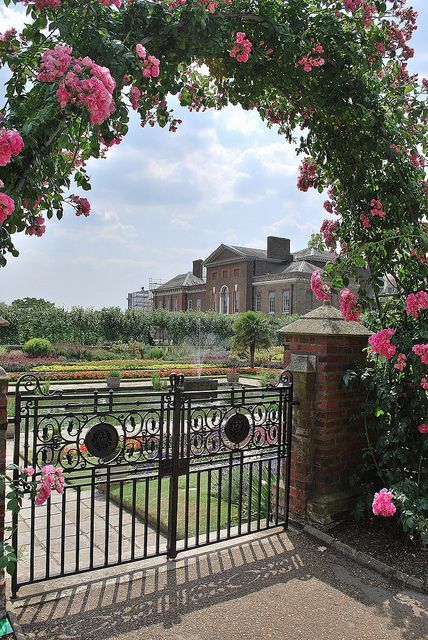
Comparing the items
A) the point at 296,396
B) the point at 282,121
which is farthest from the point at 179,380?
the point at 282,121

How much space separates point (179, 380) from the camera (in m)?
3.74

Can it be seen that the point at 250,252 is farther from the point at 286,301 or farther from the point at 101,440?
the point at 101,440

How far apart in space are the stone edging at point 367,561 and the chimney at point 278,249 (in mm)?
49267

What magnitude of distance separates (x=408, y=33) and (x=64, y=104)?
3571 mm

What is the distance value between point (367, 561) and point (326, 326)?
1903 millimetres

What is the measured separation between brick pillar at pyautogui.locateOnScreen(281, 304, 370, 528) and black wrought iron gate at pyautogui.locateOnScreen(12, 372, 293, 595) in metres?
0.12

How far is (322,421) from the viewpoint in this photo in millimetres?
4277

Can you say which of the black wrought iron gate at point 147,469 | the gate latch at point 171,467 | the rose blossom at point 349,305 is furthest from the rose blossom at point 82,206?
the rose blossom at point 349,305

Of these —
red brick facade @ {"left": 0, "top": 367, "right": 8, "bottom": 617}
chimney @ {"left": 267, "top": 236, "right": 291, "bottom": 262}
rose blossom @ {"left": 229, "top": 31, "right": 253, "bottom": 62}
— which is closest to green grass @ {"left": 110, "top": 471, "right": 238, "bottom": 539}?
red brick facade @ {"left": 0, "top": 367, "right": 8, "bottom": 617}

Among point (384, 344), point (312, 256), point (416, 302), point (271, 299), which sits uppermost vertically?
point (312, 256)

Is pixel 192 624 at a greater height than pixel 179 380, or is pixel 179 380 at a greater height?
pixel 179 380

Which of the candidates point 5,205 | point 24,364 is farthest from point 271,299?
point 5,205

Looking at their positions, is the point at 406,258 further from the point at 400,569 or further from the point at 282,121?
the point at 400,569

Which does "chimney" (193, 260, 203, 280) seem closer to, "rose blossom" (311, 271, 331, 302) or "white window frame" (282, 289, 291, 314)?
"white window frame" (282, 289, 291, 314)
